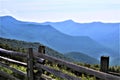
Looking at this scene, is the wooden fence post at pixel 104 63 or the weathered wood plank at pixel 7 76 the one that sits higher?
the wooden fence post at pixel 104 63

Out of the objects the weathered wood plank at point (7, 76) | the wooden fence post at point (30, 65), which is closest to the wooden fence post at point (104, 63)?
the wooden fence post at point (30, 65)

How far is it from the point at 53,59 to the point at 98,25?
29317 mm

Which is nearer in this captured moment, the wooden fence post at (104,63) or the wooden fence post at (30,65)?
the wooden fence post at (30,65)

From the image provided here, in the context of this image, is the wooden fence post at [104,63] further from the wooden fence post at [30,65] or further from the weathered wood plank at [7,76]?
the weathered wood plank at [7,76]

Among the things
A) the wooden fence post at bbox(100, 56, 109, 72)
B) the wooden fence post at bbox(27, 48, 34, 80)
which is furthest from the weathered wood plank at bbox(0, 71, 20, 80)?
the wooden fence post at bbox(100, 56, 109, 72)

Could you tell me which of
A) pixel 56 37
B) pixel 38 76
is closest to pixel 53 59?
pixel 38 76

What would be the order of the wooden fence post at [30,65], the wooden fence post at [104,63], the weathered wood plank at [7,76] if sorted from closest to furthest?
the wooden fence post at [30,65], the wooden fence post at [104,63], the weathered wood plank at [7,76]

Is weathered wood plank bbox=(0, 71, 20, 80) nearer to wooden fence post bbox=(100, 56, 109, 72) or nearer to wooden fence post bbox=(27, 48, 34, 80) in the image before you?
wooden fence post bbox=(27, 48, 34, 80)

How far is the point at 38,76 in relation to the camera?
23.6 ft

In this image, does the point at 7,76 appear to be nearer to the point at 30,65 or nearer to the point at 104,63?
the point at 30,65

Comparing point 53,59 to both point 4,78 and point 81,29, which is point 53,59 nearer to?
point 4,78

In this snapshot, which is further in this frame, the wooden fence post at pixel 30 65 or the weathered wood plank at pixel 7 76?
the weathered wood plank at pixel 7 76

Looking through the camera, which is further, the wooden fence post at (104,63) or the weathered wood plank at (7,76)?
the weathered wood plank at (7,76)

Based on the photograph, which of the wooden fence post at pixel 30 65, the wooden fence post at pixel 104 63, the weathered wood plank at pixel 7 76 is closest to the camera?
the wooden fence post at pixel 30 65
